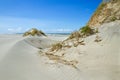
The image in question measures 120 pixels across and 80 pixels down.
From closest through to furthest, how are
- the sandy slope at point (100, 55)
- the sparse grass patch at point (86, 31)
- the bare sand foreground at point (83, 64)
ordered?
the bare sand foreground at point (83, 64), the sandy slope at point (100, 55), the sparse grass patch at point (86, 31)

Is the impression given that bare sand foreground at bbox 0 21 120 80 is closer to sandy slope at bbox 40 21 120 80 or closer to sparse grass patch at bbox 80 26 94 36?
sandy slope at bbox 40 21 120 80

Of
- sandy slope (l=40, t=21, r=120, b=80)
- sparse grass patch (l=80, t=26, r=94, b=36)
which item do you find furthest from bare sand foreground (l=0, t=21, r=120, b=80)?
sparse grass patch (l=80, t=26, r=94, b=36)

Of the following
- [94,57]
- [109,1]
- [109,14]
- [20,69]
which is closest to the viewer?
[20,69]

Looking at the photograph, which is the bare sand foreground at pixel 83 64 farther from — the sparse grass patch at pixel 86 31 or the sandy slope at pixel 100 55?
the sparse grass patch at pixel 86 31

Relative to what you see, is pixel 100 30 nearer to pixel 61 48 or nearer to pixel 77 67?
pixel 61 48

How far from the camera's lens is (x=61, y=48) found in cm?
902

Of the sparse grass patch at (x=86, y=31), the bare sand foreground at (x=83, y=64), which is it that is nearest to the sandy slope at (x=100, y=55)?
the bare sand foreground at (x=83, y=64)

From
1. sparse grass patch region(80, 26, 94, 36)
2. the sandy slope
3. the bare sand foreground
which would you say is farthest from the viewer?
sparse grass patch region(80, 26, 94, 36)

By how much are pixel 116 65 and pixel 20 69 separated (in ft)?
11.4

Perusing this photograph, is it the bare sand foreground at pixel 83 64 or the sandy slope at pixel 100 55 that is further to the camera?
the sandy slope at pixel 100 55

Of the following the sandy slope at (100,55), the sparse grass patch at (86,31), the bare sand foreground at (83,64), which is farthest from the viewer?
the sparse grass patch at (86,31)

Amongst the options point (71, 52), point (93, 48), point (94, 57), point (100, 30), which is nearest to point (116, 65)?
point (94, 57)

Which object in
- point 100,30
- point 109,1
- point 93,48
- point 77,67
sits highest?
point 109,1

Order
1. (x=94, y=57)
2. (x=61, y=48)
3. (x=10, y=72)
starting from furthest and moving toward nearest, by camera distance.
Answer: (x=61, y=48) < (x=94, y=57) < (x=10, y=72)
